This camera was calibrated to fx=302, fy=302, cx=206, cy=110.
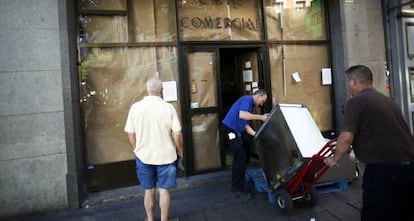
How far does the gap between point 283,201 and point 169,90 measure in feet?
8.74

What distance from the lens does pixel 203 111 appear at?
5562mm

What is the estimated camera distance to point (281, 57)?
6047 millimetres

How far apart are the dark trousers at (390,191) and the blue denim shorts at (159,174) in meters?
2.08

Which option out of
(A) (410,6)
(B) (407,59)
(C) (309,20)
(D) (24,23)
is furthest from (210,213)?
(A) (410,6)

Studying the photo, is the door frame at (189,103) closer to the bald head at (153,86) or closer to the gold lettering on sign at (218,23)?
the gold lettering on sign at (218,23)

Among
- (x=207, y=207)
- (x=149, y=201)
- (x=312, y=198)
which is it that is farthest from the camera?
(x=207, y=207)

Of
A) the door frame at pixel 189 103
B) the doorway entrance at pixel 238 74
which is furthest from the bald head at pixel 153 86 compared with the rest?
the doorway entrance at pixel 238 74

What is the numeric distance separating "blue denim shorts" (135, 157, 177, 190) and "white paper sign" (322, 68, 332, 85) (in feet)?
13.6

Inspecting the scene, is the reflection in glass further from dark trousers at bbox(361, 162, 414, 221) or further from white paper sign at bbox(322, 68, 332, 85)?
dark trousers at bbox(361, 162, 414, 221)

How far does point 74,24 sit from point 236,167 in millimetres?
3447

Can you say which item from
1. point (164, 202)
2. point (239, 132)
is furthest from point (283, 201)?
point (164, 202)

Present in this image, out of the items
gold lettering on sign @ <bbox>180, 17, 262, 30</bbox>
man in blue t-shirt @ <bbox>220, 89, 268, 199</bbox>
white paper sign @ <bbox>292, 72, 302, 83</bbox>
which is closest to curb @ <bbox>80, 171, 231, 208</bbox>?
man in blue t-shirt @ <bbox>220, 89, 268, 199</bbox>

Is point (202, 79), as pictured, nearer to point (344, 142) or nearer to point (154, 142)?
point (154, 142)

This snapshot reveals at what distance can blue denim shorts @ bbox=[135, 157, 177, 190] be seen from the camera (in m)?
3.56
